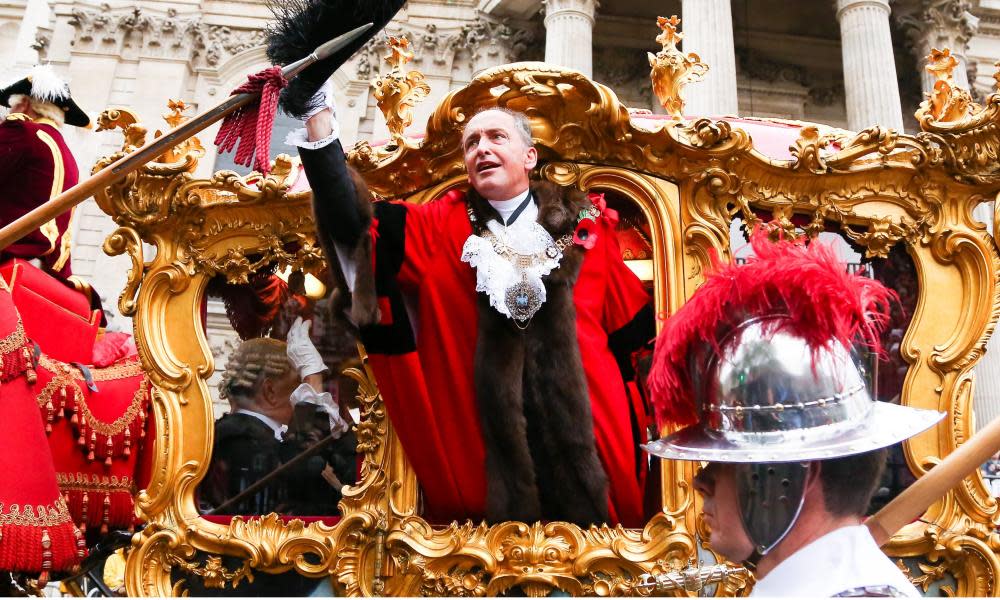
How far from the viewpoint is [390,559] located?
3805mm

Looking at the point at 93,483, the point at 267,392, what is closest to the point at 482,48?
the point at 93,483

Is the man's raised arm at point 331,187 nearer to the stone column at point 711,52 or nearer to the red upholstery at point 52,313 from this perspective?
the red upholstery at point 52,313

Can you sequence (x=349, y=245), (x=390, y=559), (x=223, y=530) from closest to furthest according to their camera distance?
1. (x=349, y=245)
2. (x=390, y=559)
3. (x=223, y=530)

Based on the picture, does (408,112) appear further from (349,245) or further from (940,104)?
(940,104)

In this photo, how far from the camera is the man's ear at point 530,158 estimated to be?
3.82 m

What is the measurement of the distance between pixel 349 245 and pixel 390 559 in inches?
52.8

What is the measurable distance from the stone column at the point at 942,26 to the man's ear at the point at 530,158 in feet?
55.8

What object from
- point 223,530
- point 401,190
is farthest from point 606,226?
point 223,530

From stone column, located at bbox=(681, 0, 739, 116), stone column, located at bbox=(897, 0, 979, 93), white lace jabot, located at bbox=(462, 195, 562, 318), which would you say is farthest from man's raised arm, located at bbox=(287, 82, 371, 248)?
stone column, located at bbox=(897, 0, 979, 93)

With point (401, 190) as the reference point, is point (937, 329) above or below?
below

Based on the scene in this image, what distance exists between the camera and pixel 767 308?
2332 millimetres

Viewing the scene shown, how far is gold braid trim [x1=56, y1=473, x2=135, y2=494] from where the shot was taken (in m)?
5.08

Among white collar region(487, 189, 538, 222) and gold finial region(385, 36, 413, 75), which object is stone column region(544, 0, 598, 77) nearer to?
gold finial region(385, 36, 413, 75)

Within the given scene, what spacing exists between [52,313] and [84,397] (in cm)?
57
